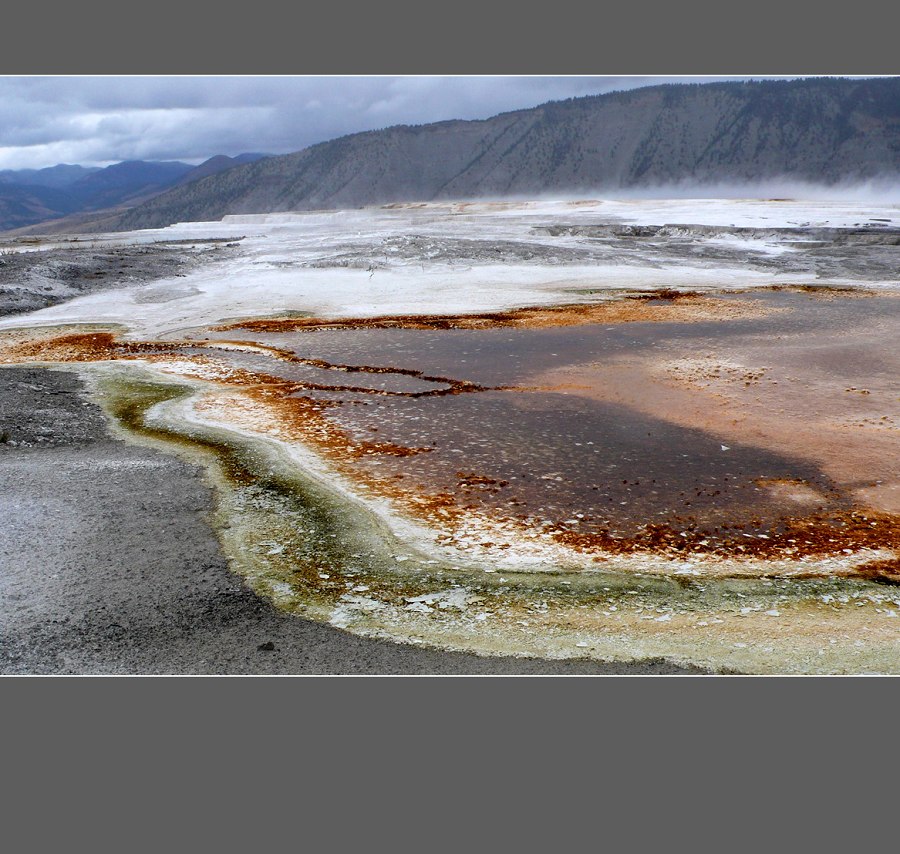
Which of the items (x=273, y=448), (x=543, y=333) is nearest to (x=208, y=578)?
(x=273, y=448)

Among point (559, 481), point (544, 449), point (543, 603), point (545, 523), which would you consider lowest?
point (543, 603)

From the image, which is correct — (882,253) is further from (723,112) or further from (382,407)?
(723,112)

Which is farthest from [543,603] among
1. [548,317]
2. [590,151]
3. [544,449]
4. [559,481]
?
[590,151]

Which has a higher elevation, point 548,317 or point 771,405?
point 548,317

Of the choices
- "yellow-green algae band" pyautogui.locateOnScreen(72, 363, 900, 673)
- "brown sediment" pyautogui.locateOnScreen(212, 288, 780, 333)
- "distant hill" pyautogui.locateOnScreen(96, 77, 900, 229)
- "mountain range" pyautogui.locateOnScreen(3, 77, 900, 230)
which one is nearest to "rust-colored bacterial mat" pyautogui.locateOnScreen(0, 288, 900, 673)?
"yellow-green algae band" pyautogui.locateOnScreen(72, 363, 900, 673)

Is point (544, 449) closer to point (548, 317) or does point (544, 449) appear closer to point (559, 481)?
point (559, 481)

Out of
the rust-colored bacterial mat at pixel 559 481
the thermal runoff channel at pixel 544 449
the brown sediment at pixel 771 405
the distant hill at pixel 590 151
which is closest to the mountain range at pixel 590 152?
the distant hill at pixel 590 151
